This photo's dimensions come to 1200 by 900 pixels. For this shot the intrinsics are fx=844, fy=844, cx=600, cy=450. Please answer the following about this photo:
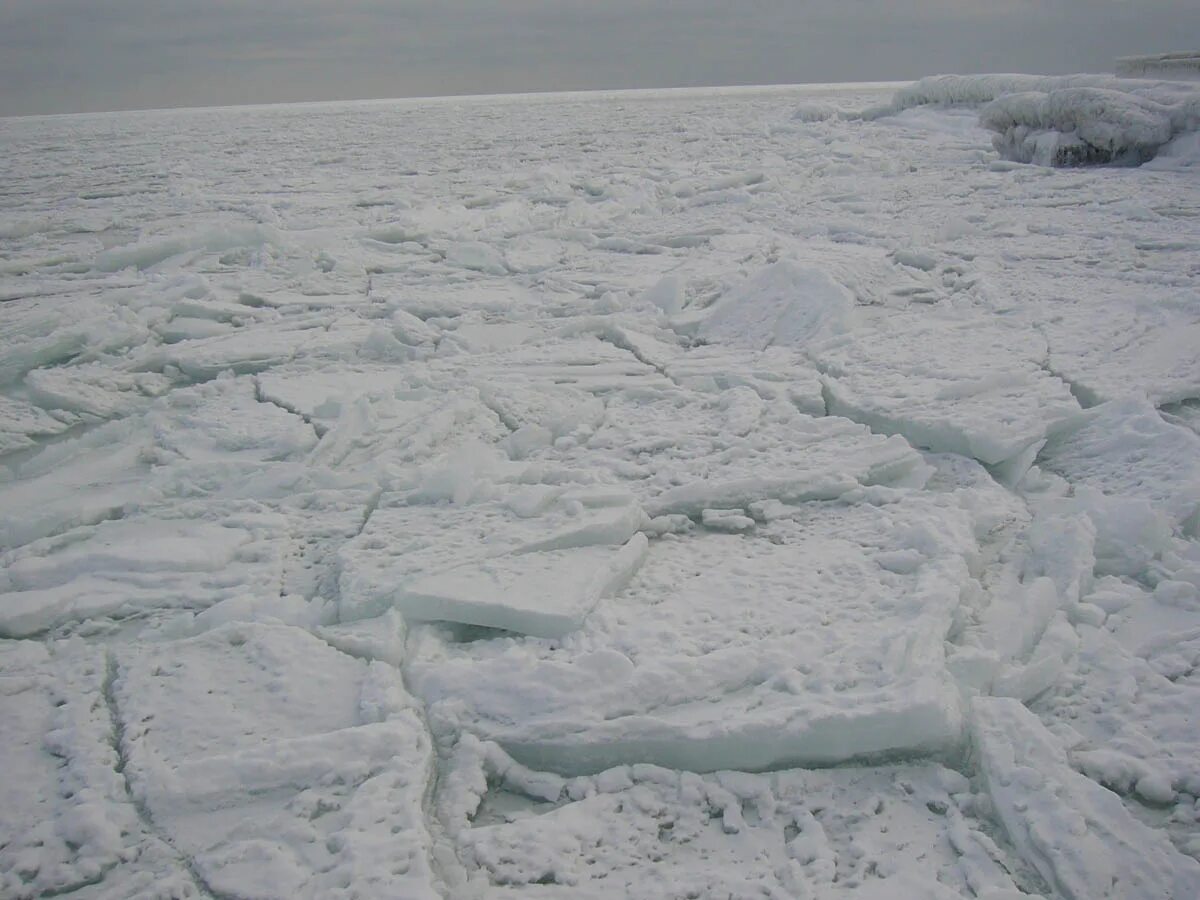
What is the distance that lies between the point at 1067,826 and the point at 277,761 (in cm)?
115

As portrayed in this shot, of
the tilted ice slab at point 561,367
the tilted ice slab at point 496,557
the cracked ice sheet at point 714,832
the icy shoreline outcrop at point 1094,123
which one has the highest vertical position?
the icy shoreline outcrop at point 1094,123

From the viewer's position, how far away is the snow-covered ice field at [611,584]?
3.91 ft

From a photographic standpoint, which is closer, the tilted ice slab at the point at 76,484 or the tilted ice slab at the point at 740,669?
the tilted ice slab at the point at 740,669

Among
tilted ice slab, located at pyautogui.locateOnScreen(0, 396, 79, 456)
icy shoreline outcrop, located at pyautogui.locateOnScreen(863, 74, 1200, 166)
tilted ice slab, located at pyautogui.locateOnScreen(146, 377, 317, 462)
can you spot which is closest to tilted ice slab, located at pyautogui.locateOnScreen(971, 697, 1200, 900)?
tilted ice slab, located at pyautogui.locateOnScreen(146, 377, 317, 462)

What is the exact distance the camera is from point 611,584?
5.70 ft

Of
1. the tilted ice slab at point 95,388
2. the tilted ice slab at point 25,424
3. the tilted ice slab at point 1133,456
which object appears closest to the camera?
the tilted ice slab at point 1133,456

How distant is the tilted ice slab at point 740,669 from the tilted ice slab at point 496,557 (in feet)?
0.19

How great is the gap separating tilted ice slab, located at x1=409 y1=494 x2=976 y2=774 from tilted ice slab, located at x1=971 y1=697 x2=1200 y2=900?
9 cm

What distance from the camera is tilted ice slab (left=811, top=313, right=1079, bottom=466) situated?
91.0 inches

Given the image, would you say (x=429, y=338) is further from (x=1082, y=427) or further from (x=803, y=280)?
(x=1082, y=427)

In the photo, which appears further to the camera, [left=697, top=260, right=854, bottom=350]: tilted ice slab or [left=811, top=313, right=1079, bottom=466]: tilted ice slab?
[left=697, top=260, right=854, bottom=350]: tilted ice slab

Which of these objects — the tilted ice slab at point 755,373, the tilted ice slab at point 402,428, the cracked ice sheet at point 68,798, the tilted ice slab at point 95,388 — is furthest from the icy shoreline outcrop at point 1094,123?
the cracked ice sheet at point 68,798

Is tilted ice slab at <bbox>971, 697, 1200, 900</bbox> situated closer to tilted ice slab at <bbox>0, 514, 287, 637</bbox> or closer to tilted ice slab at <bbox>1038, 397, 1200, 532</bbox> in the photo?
tilted ice slab at <bbox>1038, 397, 1200, 532</bbox>

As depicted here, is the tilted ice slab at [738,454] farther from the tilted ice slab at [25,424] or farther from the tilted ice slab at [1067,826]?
the tilted ice slab at [25,424]
